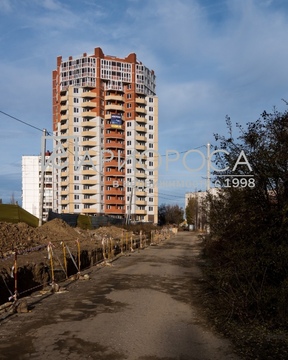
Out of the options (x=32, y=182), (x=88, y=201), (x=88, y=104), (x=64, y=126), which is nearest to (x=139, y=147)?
(x=88, y=104)

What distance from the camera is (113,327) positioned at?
6762mm

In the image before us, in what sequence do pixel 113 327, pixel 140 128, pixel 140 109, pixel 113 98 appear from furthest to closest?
pixel 140 109 < pixel 140 128 < pixel 113 98 < pixel 113 327

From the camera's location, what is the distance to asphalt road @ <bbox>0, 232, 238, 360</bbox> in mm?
5395

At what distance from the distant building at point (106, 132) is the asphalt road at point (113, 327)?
2396 inches

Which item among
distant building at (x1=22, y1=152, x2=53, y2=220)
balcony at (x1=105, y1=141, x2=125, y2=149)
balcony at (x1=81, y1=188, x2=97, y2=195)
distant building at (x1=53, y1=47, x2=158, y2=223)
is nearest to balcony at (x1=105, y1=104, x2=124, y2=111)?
distant building at (x1=53, y1=47, x2=158, y2=223)

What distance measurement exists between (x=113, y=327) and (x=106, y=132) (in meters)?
73.6

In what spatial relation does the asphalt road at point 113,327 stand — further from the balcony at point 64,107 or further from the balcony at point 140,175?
the balcony at point 64,107

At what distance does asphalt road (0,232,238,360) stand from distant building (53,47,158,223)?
200ft

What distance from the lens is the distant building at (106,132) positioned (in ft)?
245

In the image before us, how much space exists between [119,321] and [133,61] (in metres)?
81.4

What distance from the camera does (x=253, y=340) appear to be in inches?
229

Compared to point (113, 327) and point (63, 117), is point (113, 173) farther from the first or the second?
point (113, 327)

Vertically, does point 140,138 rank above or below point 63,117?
below

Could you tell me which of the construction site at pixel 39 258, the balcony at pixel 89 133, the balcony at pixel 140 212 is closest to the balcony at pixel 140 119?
the balcony at pixel 89 133
